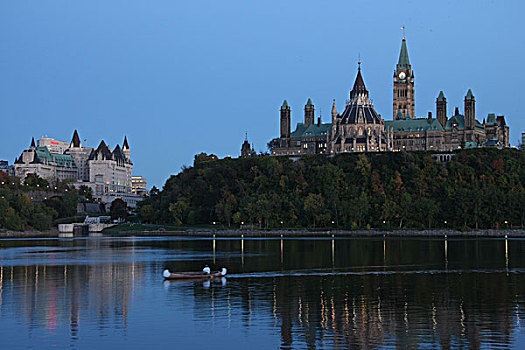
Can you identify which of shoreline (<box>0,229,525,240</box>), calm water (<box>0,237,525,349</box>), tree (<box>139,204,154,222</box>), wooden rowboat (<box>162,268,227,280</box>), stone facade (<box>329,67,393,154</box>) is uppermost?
stone facade (<box>329,67,393,154</box>)

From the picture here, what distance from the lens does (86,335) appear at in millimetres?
30234

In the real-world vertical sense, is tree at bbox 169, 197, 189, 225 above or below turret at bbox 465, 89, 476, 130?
below

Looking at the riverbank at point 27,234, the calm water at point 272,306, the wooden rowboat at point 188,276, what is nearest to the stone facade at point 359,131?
the riverbank at point 27,234

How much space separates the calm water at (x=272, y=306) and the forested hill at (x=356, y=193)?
77.8 meters

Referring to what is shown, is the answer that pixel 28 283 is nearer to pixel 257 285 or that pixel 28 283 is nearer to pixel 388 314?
pixel 257 285

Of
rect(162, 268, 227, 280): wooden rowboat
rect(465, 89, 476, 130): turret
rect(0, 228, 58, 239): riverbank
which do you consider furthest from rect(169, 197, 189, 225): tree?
rect(162, 268, 227, 280): wooden rowboat

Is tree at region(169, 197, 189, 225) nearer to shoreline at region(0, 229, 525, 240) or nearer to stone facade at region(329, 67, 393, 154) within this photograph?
shoreline at region(0, 229, 525, 240)

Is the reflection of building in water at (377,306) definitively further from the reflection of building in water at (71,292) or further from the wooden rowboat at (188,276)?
the reflection of building in water at (71,292)

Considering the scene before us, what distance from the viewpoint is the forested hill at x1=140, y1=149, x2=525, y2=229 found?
14175 cm

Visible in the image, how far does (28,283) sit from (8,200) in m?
123

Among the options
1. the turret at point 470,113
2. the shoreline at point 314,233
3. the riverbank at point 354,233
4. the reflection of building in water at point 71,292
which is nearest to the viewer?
the reflection of building in water at point 71,292

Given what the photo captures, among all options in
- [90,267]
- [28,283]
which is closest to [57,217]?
[90,267]

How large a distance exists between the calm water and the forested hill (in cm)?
7780

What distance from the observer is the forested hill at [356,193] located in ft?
465
